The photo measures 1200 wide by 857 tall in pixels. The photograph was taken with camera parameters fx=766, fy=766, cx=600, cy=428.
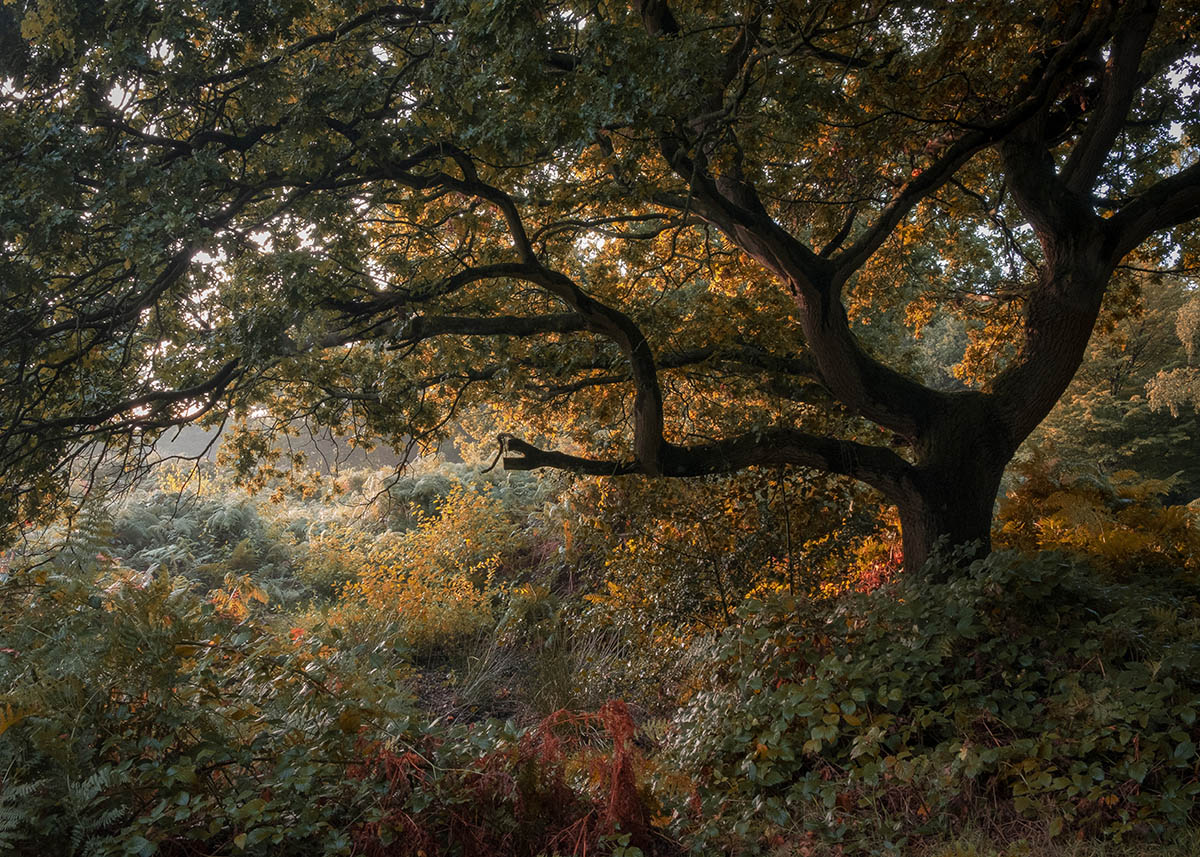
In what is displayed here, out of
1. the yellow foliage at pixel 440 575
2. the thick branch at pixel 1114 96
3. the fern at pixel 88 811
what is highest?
the thick branch at pixel 1114 96

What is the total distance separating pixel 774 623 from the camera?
15.7ft

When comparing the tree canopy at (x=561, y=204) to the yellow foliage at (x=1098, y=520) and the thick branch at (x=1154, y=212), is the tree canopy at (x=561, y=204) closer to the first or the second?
the thick branch at (x=1154, y=212)

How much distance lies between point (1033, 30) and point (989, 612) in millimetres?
4151

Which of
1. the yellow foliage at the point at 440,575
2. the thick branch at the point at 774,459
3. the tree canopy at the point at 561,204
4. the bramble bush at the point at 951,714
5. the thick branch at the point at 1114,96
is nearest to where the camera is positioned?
the bramble bush at the point at 951,714

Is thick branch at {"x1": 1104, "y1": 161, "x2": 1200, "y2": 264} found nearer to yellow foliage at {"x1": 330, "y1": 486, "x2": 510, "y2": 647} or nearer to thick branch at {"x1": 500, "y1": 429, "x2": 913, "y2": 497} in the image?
thick branch at {"x1": 500, "y1": 429, "x2": 913, "y2": 497}

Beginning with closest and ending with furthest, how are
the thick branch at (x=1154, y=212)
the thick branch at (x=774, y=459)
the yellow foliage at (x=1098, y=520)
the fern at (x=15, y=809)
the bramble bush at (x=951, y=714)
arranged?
the fern at (x=15, y=809)
the bramble bush at (x=951, y=714)
the thick branch at (x=1154, y=212)
the thick branch at (x=774, y=459)
the yellow foliage at (x=1098, y=520)

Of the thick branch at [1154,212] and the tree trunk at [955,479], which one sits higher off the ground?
the thick branch at [1154,212]

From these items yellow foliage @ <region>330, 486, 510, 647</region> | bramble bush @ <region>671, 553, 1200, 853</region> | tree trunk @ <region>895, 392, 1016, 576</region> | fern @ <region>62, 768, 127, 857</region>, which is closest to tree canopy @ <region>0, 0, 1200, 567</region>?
tree trunk @ <region>895, 392, 1016, 576</region>

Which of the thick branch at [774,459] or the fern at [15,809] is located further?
the thick branch at [774,459]

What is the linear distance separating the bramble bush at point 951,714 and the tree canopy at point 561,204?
1.13m

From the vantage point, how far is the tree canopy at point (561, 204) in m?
3.71

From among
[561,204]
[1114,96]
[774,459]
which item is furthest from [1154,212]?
[561,204]

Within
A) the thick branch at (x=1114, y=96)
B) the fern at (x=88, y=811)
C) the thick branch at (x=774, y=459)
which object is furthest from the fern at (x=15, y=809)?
the thick branch at (x=1114, y=96)

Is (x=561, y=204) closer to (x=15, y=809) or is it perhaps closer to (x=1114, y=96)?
(x=1114, y=96)
